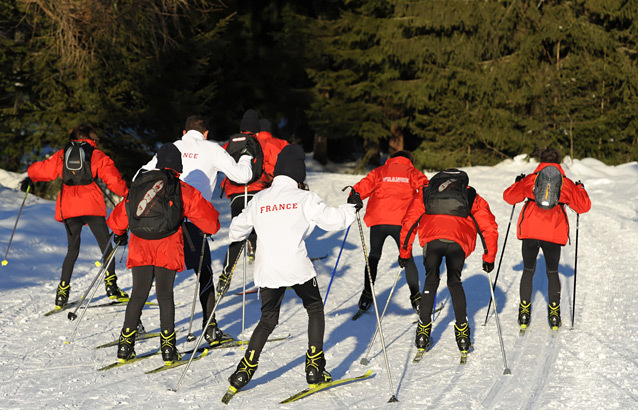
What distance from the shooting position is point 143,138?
15.8 metres

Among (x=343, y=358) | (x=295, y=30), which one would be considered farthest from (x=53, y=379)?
(x=295, y=30)

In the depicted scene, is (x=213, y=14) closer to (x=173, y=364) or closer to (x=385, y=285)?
(x=385, y=285)

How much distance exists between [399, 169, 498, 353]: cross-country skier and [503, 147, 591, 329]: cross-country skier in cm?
95

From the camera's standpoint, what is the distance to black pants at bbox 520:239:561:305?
7168mm

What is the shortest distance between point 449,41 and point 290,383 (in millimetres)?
16374

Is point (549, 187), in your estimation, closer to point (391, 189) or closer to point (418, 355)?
point (391, 189)

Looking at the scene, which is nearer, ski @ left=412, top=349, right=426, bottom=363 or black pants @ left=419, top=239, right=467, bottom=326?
black pants @ left=419, top=239, right=467, bottom=326

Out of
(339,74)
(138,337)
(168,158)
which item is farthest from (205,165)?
(339,74)

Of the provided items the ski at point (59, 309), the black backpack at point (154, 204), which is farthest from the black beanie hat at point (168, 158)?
the ski at point (59, 309)

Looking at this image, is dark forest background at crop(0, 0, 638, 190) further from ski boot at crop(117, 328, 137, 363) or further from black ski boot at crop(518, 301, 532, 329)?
black ski boot at crop(518, 301, 532, 329)

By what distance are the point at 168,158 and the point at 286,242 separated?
137 centimetres

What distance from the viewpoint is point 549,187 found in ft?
22.9

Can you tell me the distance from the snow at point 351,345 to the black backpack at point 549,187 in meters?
1.30

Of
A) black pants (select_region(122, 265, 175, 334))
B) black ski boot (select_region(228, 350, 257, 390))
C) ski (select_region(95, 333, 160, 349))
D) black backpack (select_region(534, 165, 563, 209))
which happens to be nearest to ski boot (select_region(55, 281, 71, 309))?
ski (select_region(95, 333, 160, 349))
